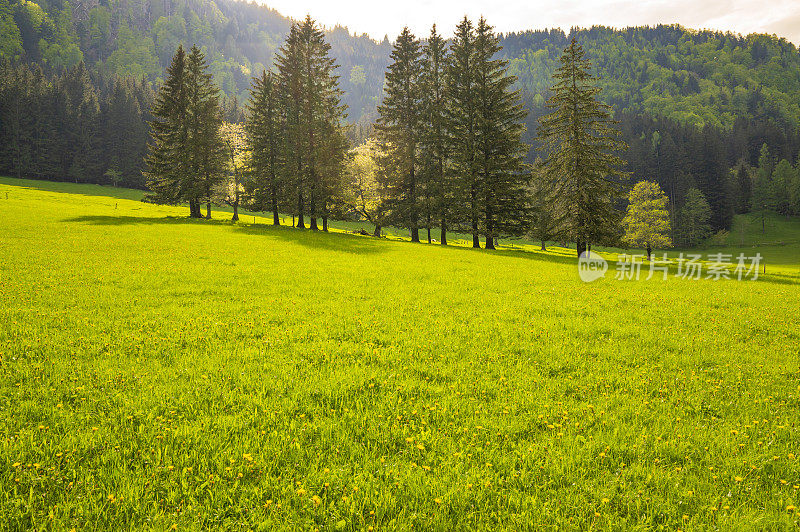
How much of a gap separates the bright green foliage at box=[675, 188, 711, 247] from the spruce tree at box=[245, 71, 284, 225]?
101 metres

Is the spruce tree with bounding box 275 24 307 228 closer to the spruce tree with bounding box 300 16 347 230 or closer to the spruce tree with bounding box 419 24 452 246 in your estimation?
the spruce tree with bounding box 300 16 347 230

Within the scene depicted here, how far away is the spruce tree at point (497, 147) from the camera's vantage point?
3519 centimetres

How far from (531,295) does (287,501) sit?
12.1 m

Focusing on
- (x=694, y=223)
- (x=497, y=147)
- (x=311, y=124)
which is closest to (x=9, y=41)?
(x=311, y=124)

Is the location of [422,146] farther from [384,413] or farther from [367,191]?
[384,413]

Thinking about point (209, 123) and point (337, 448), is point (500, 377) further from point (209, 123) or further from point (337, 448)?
point (209, 123)

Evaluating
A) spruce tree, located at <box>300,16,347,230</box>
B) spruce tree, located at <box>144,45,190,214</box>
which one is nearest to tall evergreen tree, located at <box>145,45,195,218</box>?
spruce tree, located at <box>144,45,190,214</box>

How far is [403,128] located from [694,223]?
297 feet

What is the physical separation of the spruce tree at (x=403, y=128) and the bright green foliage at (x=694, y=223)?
88.4 m

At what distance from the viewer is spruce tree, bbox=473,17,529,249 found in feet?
115

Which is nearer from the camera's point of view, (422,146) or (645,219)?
(422,146)

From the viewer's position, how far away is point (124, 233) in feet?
86.0

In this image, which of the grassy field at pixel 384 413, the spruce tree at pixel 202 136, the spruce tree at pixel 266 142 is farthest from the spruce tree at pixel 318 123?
the grassy field at pixel 384 413

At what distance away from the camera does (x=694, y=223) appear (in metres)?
91.9
